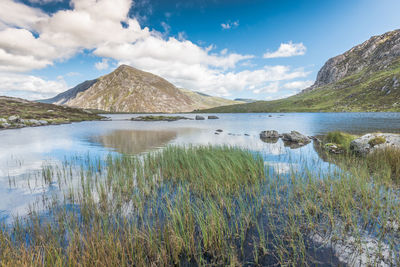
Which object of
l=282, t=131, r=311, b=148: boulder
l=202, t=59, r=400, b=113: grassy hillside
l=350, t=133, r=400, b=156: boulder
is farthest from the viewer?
l=202, t=59, r=400, b=113: grassy hillside

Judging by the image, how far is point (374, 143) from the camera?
1561cm

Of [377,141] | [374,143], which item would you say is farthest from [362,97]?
[374,143]

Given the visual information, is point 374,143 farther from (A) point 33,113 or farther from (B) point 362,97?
(B) point 362,97

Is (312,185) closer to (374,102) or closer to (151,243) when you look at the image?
(151,243)

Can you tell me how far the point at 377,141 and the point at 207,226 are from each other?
17.8 m

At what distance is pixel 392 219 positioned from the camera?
642 cm

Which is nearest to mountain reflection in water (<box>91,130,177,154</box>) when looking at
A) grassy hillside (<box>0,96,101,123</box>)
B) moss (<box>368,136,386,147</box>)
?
moss (<box>368,136,386,147</box>)

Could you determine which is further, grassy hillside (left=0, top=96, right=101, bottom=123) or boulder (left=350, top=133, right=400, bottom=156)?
grassy hillside (left=0, top=96, right=101, bottom=123)

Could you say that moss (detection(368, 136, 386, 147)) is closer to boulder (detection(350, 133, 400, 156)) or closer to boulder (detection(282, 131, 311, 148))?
boulder (detection(350, 133, 400, 156))

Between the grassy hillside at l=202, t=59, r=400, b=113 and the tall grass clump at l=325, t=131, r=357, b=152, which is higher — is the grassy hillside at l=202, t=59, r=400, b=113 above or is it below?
above

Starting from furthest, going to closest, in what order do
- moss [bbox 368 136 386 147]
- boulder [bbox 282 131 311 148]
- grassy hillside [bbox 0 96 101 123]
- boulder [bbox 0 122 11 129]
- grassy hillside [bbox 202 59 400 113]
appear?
1. grassy hillside [bbox 202 59 400 113]
2. grassy hillside [bbox 0 96 101 123]
3. boulder [bbox 0 122 11 129]
4. boulder [bbox 282 131 311 148]
5. moss [bbox 368 136 386 147]

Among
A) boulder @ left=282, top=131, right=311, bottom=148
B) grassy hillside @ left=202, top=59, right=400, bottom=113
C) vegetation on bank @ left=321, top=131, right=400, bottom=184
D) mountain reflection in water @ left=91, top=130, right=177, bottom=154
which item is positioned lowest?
mountain reflection in water @ left=91, top=130, right=177, bottom=154

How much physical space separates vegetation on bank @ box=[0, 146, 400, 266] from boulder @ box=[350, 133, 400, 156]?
8.61 m

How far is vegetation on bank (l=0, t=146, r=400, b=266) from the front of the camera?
16.2 ft
